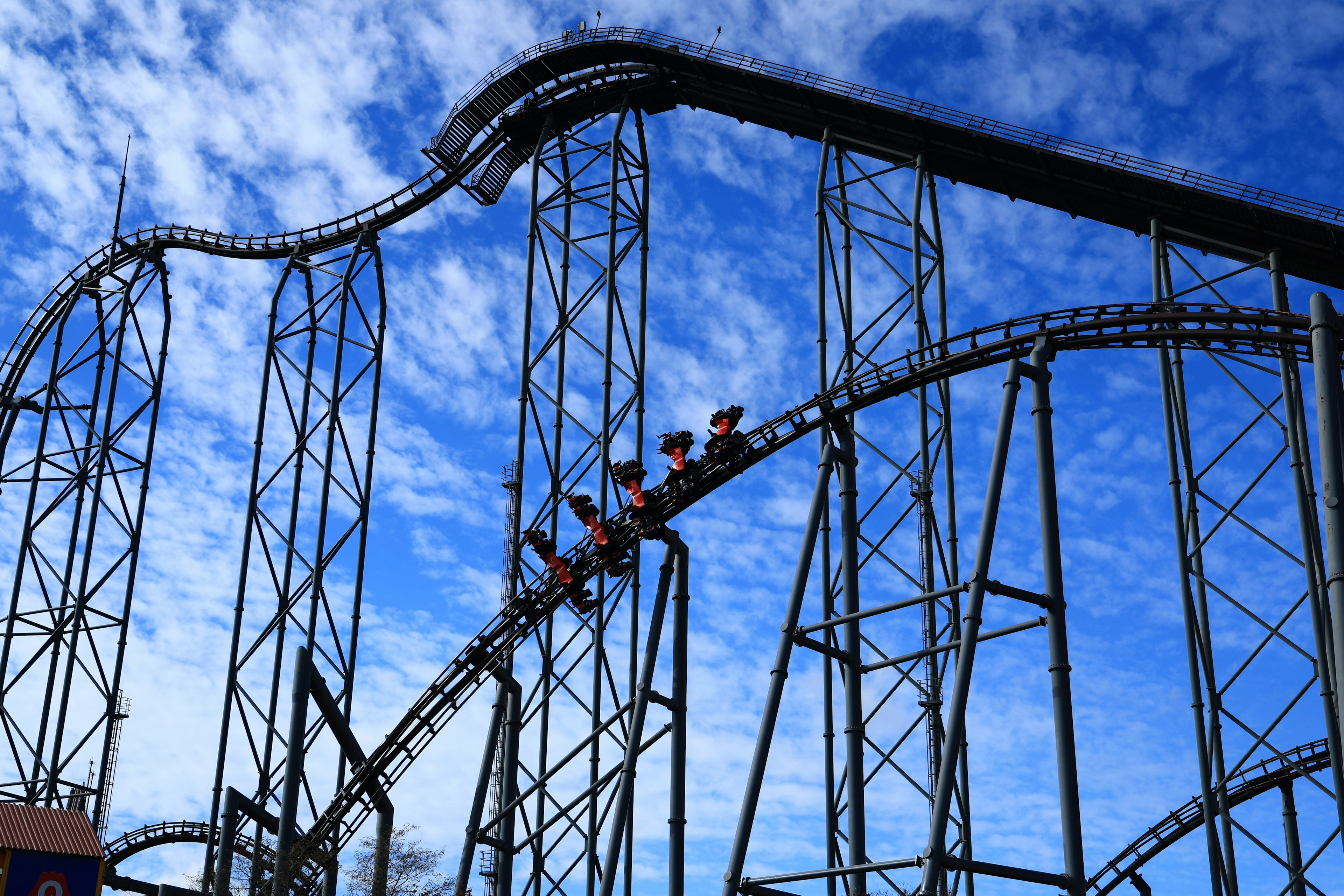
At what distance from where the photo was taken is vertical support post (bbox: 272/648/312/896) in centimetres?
1584

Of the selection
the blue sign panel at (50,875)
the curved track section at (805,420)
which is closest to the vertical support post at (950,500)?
the curved track section at (805,420)

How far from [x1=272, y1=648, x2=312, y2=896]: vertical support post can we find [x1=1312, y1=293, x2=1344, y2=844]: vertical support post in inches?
433

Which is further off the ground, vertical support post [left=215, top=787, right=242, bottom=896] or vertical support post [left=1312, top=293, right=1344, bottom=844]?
vertical support post [left=1312, top=293, right=1344, bottom=844]

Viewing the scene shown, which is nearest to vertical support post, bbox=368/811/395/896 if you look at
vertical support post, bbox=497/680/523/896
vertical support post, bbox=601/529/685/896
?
vertical support post, bbox=497/680/523/896

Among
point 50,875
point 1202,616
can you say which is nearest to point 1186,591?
point 1202,616

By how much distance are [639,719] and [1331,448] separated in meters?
7.47

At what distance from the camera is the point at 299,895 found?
17.5m

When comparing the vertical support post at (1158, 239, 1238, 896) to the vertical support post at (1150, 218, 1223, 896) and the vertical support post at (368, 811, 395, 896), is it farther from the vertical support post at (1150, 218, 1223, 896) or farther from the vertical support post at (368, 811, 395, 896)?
the vertical support post at (368, 811, 395, 896)

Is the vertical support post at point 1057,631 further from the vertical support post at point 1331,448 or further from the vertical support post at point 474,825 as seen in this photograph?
the vertical support post at point 474,825

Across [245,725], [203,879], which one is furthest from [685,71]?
[203,879]

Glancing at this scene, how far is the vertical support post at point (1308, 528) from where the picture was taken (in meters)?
14.7

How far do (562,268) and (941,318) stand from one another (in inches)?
245

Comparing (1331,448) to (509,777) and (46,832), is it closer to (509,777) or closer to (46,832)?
(509,777)

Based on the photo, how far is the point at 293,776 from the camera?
16.0m
